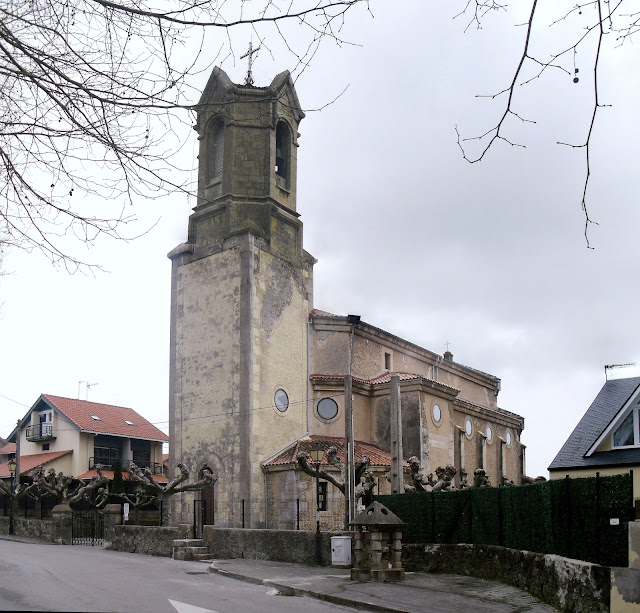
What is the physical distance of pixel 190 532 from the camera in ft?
81.7

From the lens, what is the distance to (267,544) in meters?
21.5

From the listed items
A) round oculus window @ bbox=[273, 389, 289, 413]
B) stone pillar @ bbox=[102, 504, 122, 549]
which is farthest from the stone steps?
round oculus window @ bbox=[273, 389, 289, 413]

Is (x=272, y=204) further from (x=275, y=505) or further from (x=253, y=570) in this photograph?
(x=253, y=570)

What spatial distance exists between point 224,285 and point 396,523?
58.3 feet

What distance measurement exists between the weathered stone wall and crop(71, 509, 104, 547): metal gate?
5.18 m

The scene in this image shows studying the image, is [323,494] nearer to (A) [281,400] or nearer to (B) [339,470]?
→ (B) [339,470]

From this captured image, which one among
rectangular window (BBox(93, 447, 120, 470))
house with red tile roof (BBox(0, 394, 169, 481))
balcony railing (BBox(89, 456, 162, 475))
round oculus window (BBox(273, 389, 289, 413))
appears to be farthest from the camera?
rectangular window (BBox(93, 447, 120, 470))

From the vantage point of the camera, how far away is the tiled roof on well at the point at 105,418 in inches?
2040

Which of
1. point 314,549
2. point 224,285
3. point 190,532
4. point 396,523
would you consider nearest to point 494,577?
point 396,523

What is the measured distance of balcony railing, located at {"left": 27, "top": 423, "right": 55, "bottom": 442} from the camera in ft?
173

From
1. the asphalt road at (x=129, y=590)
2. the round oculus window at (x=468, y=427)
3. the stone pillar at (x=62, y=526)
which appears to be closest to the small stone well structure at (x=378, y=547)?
the asphalt road at (x=129, y=590)

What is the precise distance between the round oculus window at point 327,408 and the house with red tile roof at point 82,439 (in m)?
20.6

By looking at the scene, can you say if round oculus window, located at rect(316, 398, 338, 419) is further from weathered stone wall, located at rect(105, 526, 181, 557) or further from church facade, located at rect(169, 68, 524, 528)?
weathered stone wall, located at rect(105, 526, 181, 557)

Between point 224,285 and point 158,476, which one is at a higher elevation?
point 224,285
